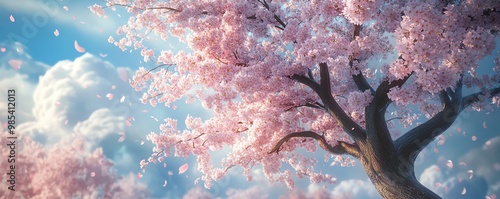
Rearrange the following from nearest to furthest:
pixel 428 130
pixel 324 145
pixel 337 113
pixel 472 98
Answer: pixel 337 113, pixel 428 130, pixel 324 145, pixel 472 98

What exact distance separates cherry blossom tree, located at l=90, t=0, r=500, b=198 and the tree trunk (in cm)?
2

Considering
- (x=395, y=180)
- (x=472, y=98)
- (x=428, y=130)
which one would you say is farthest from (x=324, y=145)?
(x=472, y=98)

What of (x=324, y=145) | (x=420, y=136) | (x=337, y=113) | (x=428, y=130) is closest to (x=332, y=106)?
(x=337, y=113)

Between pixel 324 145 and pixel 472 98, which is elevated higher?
pixel 472 98

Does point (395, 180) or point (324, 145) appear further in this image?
point (324, 145)

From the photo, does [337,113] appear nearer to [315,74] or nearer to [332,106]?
[332,106]

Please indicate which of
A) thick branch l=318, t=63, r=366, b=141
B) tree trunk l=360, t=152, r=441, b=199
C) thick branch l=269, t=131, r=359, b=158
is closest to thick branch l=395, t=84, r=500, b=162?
tree trunk l=360, t=152, r=441, b=199

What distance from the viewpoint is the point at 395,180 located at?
577 centimetres

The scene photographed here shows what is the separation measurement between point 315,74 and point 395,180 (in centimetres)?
375

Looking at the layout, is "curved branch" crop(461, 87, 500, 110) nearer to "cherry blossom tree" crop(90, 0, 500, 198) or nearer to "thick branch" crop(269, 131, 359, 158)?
"cherry blossom tree" crop(90, 0, 500, 198)

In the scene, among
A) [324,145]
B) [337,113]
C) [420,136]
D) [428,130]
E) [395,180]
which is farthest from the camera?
[324,145]

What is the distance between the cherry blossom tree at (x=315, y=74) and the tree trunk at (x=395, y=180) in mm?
18

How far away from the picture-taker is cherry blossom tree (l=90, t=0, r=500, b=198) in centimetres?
475

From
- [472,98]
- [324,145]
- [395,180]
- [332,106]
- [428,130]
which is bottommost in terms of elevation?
[395,180]
